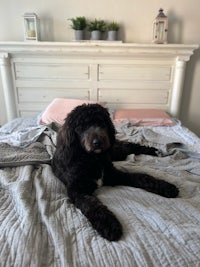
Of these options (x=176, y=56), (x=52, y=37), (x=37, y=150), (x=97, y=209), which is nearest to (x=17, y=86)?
(x=52, y=37)

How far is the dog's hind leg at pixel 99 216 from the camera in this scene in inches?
31.7

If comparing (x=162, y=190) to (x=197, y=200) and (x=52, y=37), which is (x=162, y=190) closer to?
(x=197, y=200)

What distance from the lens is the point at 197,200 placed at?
104 cm

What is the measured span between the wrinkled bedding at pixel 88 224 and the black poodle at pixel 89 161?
2.0 inches

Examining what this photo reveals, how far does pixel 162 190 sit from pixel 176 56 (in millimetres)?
1860

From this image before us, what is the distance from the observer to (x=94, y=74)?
8.45 feet

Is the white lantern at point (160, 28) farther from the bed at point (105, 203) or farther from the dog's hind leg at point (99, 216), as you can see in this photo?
the dog's hind leg at point (99, 216)

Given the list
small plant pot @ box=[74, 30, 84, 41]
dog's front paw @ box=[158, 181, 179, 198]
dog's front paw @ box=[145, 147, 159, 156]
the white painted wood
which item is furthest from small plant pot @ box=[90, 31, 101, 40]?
dog's front paw @ box=[158, 181, 179, 198]

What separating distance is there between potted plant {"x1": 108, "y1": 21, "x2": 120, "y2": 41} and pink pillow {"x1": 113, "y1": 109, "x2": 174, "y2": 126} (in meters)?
0.79

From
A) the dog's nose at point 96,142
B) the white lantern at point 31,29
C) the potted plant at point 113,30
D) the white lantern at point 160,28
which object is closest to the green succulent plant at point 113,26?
the potted plant at point 113,30

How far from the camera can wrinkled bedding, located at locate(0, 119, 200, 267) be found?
71 cm

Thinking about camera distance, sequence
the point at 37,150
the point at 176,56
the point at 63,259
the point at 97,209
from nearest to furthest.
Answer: the point at 63,259 < the point at 97,209 < the point at 37,150 < the point at 176,56

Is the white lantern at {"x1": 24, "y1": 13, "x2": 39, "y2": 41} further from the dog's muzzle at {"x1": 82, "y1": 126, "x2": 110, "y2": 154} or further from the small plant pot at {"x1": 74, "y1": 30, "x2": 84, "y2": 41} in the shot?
the dog's muzzle at {"x1": 82, "y1": 126, "x2": 110, "y2": 154}

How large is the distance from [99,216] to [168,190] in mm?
383
